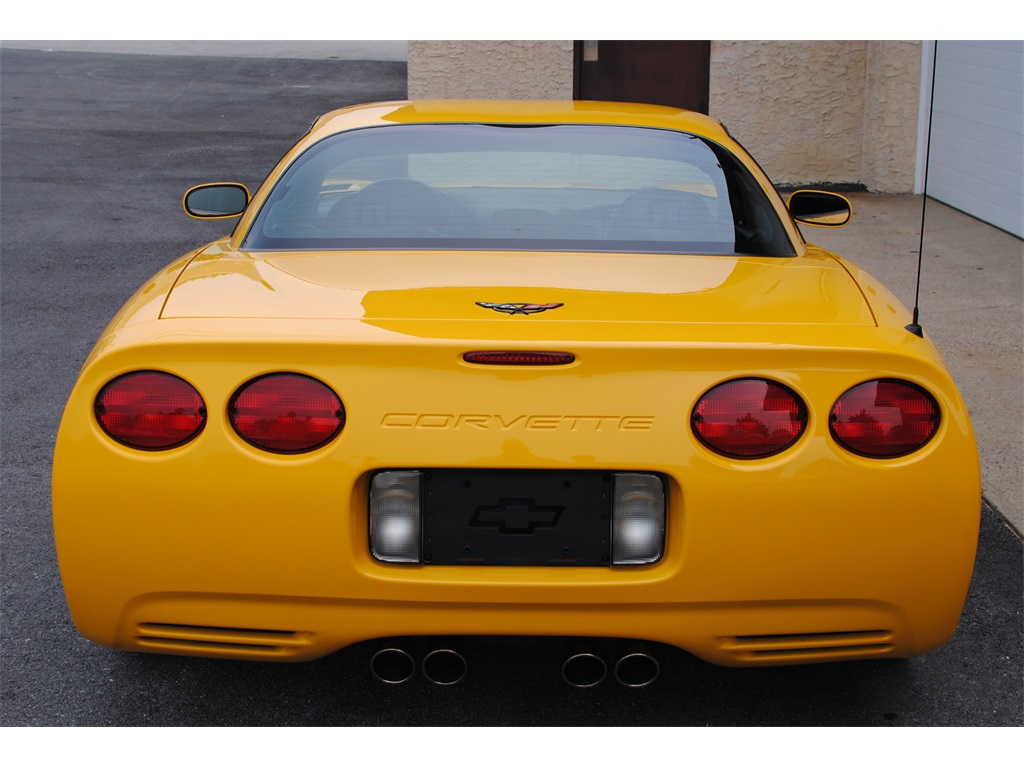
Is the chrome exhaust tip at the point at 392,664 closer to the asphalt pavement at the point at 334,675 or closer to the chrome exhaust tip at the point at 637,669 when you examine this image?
A: the asphalt pavement at the point at 334,675

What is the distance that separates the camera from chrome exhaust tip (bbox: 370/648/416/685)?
258 centimetres

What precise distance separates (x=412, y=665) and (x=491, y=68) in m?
10.6

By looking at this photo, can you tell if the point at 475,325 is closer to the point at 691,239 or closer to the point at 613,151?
the point at 691,239

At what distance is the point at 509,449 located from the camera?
238cm

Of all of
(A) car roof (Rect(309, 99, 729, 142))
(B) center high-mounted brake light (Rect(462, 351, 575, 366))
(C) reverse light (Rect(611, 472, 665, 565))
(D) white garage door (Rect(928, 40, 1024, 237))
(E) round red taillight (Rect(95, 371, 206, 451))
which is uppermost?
(A) car roof (Rect(309, 99, 729, 142))

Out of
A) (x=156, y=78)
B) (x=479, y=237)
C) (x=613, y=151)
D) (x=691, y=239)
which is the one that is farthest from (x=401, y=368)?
(x=156, y=78)

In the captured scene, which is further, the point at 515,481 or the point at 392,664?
the point at 392,664

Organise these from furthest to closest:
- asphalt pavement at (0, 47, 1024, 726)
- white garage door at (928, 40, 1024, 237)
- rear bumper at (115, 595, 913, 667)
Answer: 1. white garage door at (928, 40, 1024, 237)
2. asphalt pavement at (0, 47, 1024, 726)
3. rear bumper at (115, 595, 913, 667)

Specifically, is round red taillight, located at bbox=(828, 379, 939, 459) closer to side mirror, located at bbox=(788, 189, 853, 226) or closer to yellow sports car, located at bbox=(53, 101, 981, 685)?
yellow sports car, located at bbox=(53, 101, 981, 685)

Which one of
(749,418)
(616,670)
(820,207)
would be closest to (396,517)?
(616,670)

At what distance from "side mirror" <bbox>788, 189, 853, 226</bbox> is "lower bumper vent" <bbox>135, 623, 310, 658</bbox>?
2463mm

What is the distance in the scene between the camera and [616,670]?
259cm

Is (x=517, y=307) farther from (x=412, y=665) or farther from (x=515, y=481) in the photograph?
(x=412, y=665)

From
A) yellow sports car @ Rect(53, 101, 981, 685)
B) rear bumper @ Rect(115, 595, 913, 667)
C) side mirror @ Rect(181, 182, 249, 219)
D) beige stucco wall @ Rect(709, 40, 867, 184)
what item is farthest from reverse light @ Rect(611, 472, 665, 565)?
beige stucco wall @ Rect(709, 40, 867, 184)
